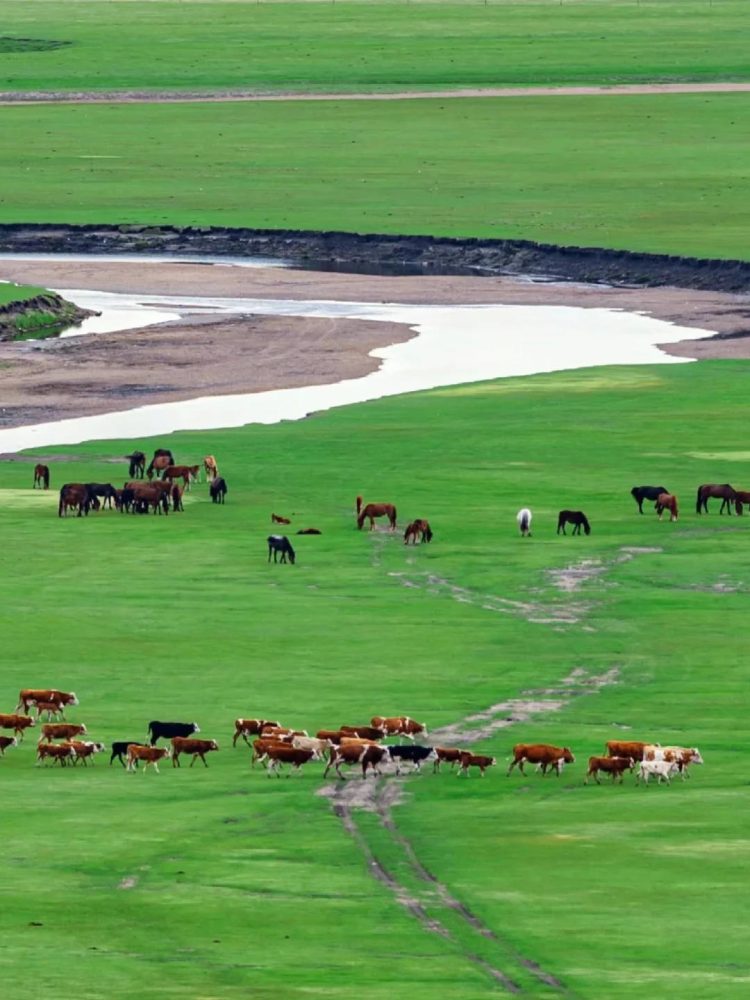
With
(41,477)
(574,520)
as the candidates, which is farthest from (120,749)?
(41,477)

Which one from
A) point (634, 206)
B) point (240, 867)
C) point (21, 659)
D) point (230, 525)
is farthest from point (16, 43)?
point (240, 867)

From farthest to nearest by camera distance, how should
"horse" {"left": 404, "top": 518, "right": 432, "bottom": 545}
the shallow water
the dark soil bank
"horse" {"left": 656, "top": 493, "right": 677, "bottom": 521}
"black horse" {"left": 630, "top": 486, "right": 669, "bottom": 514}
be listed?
the dark soil bank < the shallow water < "black horse" {"left": 630, "top": 486, "right": 669, "bottom": 514} < "horse" {"left": 656, "top": 493, "right": 677, "bottom": 521} < "horse" {"left": 404, "top": 518, "right": 432, "bottom": 545}

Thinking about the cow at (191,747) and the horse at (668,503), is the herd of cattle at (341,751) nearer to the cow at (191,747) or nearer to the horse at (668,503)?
the cow at (191,747)

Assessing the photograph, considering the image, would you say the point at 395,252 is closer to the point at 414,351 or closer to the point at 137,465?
the point at 414,351

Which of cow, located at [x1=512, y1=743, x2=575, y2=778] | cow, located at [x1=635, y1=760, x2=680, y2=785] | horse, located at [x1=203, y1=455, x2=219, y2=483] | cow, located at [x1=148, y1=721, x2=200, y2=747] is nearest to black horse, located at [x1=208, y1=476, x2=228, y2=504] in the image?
horse, located at [x1=203, y1=455, x2=219, y2=483]

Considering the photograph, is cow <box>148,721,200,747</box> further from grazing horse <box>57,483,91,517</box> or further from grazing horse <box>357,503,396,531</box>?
grazing horse <box>57,483,91,517</box>

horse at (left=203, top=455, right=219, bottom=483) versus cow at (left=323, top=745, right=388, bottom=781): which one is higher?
horse at (left=203, top=455, right=219, bottom=483)

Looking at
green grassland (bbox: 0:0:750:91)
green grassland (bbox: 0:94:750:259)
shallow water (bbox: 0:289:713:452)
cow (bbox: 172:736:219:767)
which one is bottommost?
cow (bbox: 172:736:219:767)
